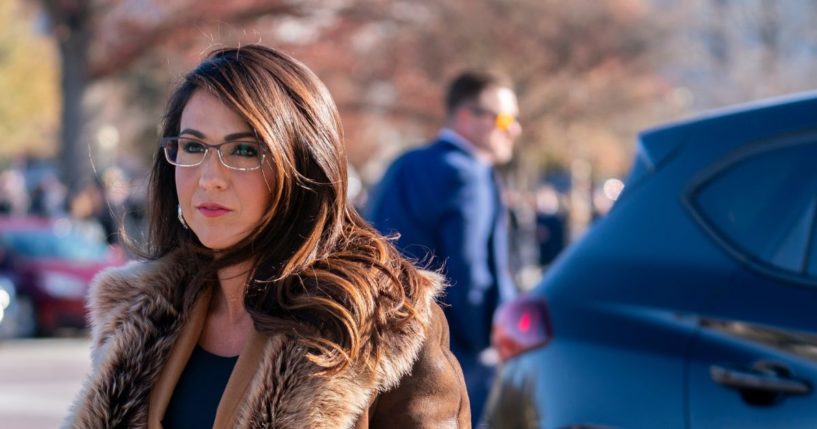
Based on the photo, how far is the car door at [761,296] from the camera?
3.37 meters

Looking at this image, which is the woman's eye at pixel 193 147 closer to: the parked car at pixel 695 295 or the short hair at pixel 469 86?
the parked car at pixel 695 295

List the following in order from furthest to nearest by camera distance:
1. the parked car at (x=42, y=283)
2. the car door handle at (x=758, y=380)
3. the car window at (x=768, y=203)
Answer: the parked car at (x=42, y=283), the car window at (x=768, y=203), the car door handle at (x=758, y=380)

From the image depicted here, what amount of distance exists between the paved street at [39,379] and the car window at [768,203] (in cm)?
593

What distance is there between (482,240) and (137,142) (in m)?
43.7

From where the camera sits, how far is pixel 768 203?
3.71 m

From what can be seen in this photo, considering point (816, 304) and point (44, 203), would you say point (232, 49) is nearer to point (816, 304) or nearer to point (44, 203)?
point (816, 304)

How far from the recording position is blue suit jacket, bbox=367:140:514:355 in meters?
5.35

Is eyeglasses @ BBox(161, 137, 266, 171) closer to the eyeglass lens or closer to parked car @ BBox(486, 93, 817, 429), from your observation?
the eyeglass lens

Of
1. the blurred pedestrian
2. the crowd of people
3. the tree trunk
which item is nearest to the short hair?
the blurred pedestrian

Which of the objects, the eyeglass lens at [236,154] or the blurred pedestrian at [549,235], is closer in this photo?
the eyeglass lens at [236,154]

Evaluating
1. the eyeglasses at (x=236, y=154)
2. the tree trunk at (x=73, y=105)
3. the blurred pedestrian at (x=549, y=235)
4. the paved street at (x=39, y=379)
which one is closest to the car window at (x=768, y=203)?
the eyeglasses at (x=236, y=154)

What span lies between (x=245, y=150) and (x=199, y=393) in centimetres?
49

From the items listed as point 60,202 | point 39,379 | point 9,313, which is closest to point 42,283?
point 9,313

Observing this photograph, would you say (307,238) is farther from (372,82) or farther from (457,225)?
(372,82)
